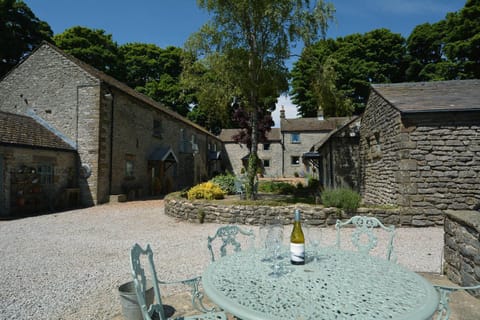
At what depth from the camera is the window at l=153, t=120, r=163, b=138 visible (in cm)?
1860

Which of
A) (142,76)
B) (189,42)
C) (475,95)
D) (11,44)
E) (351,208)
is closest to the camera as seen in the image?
(351,208)

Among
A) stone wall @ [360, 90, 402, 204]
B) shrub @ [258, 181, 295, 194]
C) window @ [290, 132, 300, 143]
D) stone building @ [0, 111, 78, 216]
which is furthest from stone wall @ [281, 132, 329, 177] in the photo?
stone building @ [0, 111, 78, 216]

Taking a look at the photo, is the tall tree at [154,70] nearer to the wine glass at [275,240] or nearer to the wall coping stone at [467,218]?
the wall coping stone at [467,218]

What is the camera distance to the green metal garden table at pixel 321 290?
159 cm

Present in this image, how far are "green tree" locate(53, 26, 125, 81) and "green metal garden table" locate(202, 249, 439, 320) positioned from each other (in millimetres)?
30554

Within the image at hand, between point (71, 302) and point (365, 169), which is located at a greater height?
point (365, 169)

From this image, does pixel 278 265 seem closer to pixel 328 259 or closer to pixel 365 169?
pixel 328 259

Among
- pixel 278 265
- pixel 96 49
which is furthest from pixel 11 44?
pixel 278 265

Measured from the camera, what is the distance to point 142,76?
124 ft

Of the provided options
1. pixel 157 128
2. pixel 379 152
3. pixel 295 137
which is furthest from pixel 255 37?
pixel 295 137

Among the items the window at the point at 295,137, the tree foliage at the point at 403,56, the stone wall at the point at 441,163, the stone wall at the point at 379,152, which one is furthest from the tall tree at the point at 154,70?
the stone wall at the point at 441,163

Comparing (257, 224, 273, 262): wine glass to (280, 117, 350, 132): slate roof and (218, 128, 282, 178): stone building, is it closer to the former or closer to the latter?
(218, 128, 282, 178): stone building

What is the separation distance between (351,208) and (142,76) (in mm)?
36303

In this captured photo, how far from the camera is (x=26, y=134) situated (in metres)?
11.8
